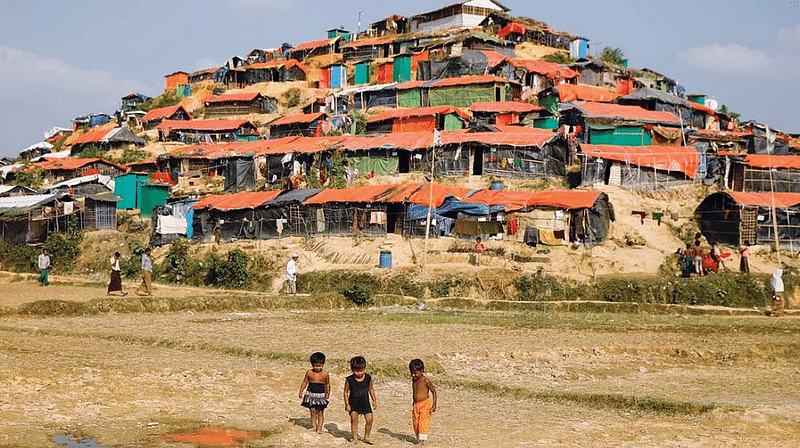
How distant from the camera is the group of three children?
439 inches

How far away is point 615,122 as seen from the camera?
47375 mm

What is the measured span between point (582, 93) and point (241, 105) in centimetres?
2829

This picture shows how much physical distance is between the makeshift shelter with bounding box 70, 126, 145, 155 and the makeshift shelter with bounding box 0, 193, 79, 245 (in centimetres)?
2033

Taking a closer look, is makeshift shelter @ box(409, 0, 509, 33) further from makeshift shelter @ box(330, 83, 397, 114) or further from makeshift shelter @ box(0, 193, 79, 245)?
makeshift shelter @ box(0, 193, 79, 245)

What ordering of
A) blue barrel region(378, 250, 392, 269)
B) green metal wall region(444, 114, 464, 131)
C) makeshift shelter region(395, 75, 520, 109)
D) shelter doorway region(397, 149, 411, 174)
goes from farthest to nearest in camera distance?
makeshift shelter region(395, 75, 520, 109), green metal wall region(444, 114, 464, 131), shelter doorway region(397, 149, 411, 174), blue barrel region(378, 250, 392, 269)

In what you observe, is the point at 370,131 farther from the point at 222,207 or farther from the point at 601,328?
the point at 601,328

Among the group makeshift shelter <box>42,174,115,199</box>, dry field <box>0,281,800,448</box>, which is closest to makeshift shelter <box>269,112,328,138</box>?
makeshift shelter <box>42,174,115,199</box>

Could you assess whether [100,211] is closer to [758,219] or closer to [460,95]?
[460,95]

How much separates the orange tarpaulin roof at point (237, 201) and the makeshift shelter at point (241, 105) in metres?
25.7

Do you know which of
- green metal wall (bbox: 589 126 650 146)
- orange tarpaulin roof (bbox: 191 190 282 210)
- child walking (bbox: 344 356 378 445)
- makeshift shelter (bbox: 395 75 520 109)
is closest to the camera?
child walking (bbox: 344 356 378 445)

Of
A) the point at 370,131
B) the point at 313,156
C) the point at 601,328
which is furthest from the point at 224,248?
the point at 601,328

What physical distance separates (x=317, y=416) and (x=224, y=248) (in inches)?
1206

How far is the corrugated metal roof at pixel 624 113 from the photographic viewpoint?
160 feet

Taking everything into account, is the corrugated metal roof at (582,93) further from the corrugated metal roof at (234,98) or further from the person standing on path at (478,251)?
the corrugated metal roof at (234,98)
